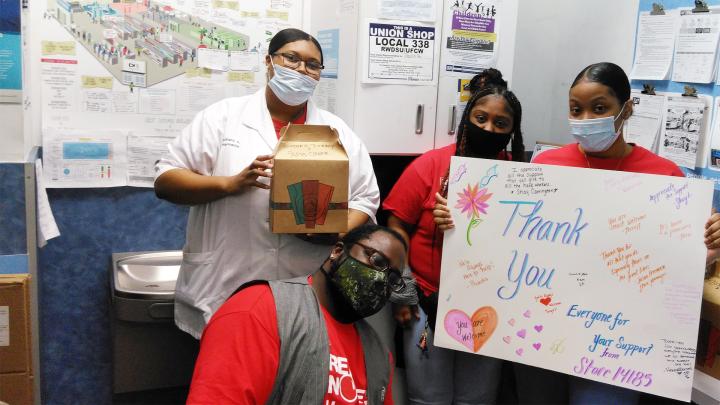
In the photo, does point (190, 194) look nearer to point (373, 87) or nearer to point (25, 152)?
point (25, 152)

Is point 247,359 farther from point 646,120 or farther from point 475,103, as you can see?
point 646,120

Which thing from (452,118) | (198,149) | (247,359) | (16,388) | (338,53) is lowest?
(16,388)

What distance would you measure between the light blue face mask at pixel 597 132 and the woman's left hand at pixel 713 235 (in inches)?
13.9

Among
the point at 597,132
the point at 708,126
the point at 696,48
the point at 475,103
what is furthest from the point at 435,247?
the point at 696,48

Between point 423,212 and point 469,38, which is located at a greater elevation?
point 469,38

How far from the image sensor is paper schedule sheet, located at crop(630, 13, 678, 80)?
2.63 meters

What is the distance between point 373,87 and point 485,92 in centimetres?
59

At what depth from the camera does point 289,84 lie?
7.06ft

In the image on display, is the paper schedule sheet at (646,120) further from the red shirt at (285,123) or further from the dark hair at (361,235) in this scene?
the dark hair at (361,235)

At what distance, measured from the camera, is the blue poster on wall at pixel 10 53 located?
2.12m

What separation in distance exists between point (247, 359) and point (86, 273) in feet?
5.97

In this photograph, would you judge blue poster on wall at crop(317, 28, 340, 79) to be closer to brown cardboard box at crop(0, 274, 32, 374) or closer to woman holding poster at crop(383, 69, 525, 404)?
woman holding poster at crop(383, 69, 525, 404)

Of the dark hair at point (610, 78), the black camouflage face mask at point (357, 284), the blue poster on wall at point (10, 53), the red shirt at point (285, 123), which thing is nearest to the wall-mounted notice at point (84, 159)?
the blue poster on wall at point (10, 53)

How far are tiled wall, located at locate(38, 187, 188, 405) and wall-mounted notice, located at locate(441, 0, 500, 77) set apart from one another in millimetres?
1347
